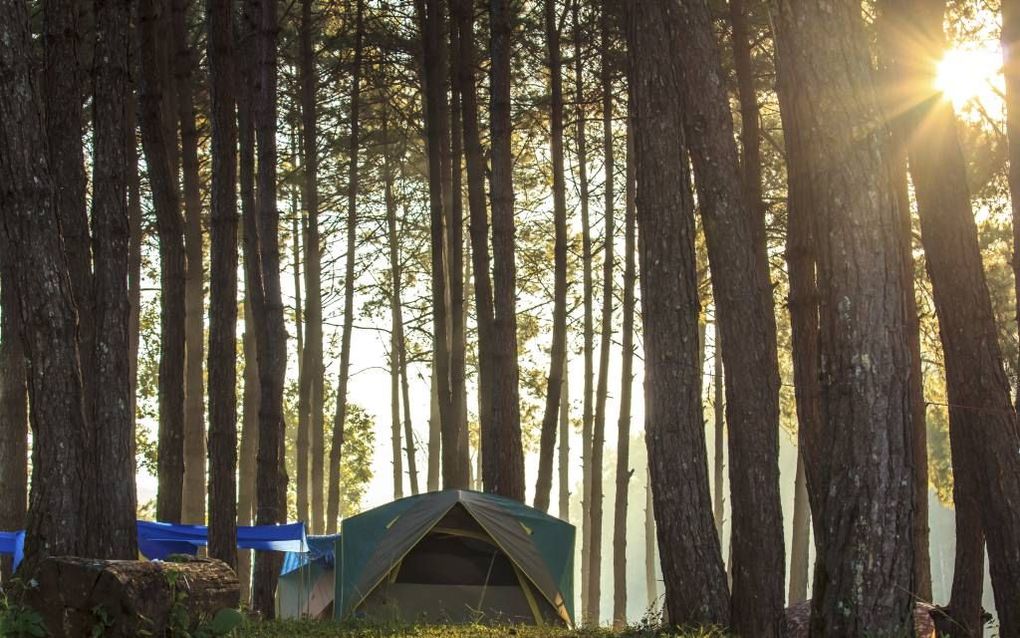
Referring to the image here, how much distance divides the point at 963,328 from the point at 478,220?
8.00 meters

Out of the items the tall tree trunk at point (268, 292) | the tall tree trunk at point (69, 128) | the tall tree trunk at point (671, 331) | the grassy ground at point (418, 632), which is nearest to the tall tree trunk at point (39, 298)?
the tall tree trunk at point (69, 128)

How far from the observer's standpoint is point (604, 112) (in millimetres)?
20906

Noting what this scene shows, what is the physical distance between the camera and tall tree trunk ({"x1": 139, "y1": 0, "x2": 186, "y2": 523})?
529 inches

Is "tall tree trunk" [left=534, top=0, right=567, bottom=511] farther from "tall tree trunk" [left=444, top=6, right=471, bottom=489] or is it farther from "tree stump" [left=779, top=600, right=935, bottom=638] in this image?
"tree stump" [left=779, top=600, right=935, bottom=638]

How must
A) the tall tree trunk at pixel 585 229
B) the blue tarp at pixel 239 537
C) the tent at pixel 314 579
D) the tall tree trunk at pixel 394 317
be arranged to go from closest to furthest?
the blue tarp at pixel 239 537
the tent at pixel 314 579
the tall tree trunk at pixel 585 229
the tall tree trunk at pixel 394 317

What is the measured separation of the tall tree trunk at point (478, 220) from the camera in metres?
15.1

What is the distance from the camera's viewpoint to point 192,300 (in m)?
17.0

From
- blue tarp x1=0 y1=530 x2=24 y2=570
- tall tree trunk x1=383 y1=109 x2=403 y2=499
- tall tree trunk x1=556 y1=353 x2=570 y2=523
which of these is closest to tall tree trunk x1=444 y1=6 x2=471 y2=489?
tall tree trunk x1=383 y1=109 x2=403 y2=499

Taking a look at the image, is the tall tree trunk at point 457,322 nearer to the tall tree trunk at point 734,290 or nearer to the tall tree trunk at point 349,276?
the tall tree trunk at point 349,276

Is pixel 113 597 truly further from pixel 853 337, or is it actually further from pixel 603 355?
pixel 603 355

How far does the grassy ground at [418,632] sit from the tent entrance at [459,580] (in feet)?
10.3

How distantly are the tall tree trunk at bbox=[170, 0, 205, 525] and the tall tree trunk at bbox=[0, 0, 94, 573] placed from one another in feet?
23.5

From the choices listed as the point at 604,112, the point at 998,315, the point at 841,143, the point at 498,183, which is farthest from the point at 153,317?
the point at 841,143

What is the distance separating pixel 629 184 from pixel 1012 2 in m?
11.3
